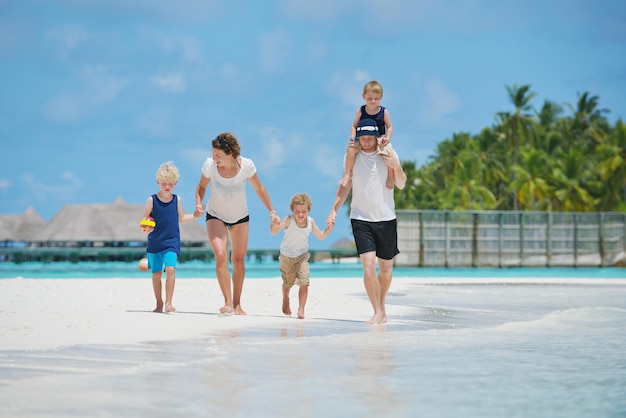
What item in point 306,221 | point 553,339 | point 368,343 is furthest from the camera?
point 306,221

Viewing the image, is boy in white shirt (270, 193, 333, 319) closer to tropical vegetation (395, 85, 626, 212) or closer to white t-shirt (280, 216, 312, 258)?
white t-shirt (280, 216, 312, 258)

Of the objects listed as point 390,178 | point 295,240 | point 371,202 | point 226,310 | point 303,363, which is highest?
point 390,178

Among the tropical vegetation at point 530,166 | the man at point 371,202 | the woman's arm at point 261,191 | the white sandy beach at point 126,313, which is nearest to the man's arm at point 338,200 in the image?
the man at point 371,202

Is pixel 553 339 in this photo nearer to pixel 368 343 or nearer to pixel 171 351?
pixel 368 343

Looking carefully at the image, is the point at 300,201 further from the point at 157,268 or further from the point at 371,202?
the point at 157,268

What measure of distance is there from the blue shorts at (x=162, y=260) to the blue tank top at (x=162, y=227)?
0.15ft

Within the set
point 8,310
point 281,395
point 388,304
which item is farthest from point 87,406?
point 388,304

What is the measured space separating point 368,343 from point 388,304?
16.2ft

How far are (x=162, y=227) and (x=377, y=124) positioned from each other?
7.70 ft

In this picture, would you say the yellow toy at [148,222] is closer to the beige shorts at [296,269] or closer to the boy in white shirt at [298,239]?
the boy in white shirt at [298,239]

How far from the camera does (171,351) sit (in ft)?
19.4

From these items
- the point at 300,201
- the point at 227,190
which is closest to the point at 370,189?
the point at 300,201

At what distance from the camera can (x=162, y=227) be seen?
28.3 feet

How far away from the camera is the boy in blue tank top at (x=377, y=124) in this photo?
7.76m
